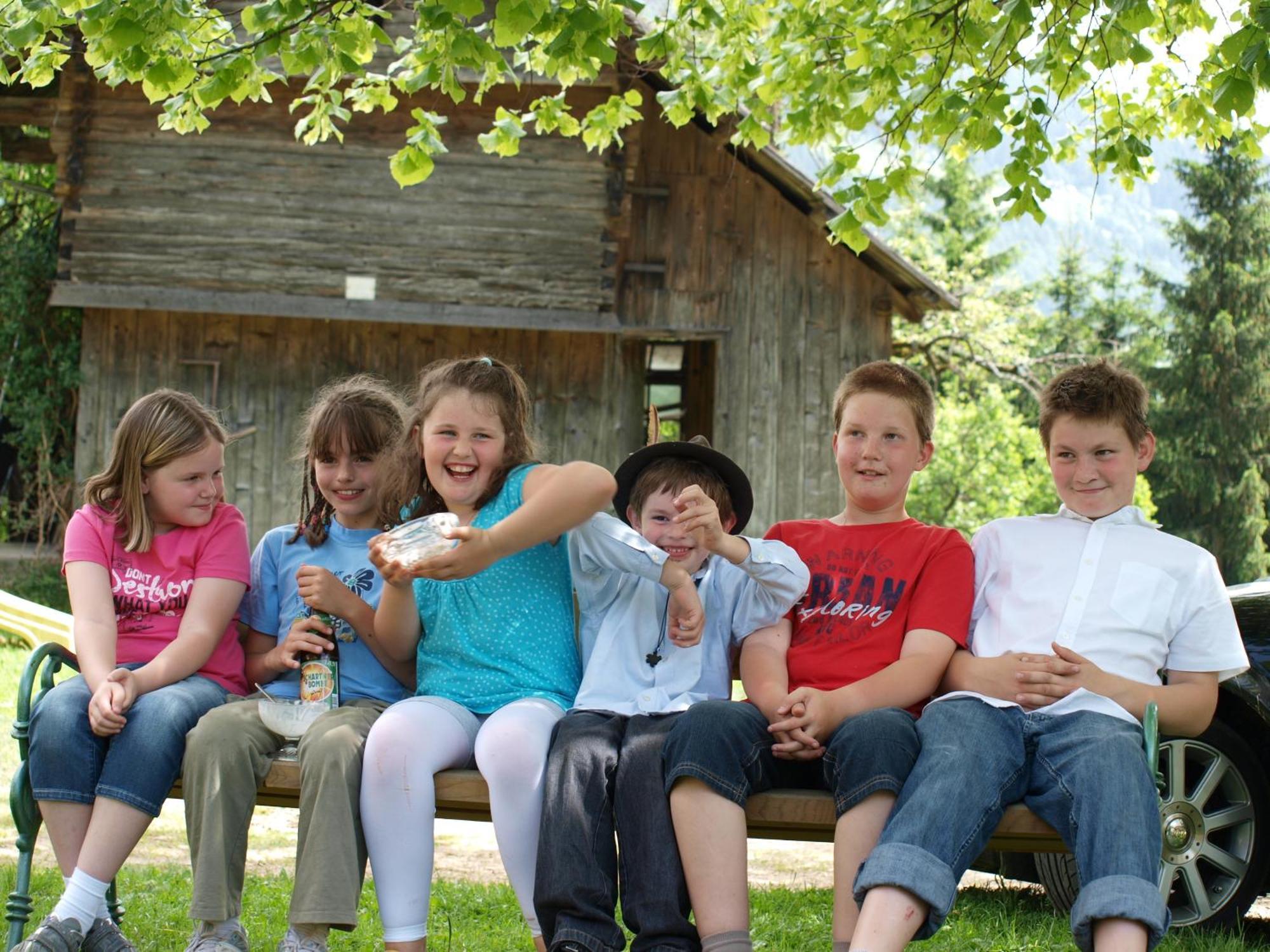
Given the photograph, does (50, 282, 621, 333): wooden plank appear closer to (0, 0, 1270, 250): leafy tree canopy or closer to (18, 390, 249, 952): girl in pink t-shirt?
(0, 0, 1270, 250): leafy tree canopy

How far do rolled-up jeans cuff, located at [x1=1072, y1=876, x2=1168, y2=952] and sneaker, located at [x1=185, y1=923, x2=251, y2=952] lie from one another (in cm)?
194

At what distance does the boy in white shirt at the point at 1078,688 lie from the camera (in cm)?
286

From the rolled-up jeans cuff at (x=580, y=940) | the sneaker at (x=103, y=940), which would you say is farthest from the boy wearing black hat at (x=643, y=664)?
the sneaker at (x=103, y=940)

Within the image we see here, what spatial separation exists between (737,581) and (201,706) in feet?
4.70

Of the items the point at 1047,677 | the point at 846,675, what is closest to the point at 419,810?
the point at 846,675

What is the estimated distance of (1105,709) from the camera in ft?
10.7

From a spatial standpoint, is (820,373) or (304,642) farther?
(820,373)

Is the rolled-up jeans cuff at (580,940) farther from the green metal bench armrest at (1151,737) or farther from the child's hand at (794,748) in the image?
the green metal bench armrest at (1151,737)

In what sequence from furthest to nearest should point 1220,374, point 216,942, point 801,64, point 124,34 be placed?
point 1220,374 → point 801,64 → point 124,34 → point 216,942

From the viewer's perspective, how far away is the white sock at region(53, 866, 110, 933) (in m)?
3.32

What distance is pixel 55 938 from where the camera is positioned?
3275 mm

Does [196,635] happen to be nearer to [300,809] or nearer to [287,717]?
[287,717]

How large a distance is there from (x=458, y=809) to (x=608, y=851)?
0.46 meters

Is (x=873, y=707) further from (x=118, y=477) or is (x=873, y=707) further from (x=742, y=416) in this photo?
(x=742, y=416)
